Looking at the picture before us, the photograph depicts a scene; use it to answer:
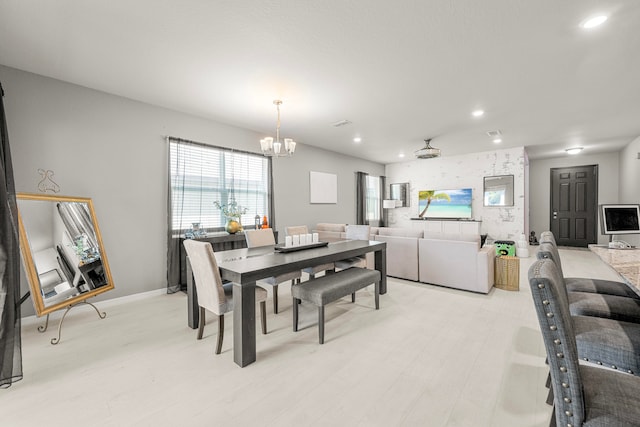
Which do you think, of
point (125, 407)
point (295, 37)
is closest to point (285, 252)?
point (125, 407)

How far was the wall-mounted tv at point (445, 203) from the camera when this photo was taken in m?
7.21

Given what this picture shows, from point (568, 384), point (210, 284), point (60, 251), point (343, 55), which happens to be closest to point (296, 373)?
point (210, 284)

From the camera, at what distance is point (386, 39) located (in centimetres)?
232

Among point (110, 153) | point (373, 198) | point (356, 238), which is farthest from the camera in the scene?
point (373, 198)

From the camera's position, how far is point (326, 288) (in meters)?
2.55

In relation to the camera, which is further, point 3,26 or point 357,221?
point 357,221

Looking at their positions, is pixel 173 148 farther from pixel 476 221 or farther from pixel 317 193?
pixel 476 221

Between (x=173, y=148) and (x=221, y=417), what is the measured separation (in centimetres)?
361

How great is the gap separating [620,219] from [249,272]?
13.8 ft

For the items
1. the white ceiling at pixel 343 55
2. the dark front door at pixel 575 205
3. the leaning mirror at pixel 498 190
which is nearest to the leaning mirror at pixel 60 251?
the white ceiling at pixel 343 55

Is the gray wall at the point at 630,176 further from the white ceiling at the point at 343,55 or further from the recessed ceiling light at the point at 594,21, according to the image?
the recessed ceiling light at the point at 594,21

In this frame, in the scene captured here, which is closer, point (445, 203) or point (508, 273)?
point (508, 273)

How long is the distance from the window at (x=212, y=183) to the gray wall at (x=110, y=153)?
163mm

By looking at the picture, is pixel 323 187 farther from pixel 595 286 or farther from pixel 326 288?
pixel 595 286
